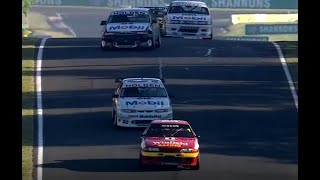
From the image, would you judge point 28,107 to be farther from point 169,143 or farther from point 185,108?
point 169,143

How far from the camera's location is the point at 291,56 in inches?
1797

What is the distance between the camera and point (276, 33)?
100250 mm

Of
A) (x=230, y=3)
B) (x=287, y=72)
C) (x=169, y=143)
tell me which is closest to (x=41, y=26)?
(x=230, y=3)

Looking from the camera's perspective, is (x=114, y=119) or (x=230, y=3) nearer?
(x=114, y=119)

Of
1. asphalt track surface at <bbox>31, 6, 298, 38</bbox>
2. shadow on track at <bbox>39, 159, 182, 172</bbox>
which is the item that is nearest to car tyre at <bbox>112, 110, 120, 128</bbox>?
shadow on track at <bbox>39, 159, 182, 172</bbox>

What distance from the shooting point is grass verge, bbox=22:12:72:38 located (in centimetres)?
9919

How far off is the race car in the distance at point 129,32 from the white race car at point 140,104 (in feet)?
37.9

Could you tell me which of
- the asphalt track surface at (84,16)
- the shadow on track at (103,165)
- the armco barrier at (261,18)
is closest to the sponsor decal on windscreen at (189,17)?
the shadow on track at (103,165)

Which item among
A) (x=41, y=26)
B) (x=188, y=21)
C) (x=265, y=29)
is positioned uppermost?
(x=188, y=21)

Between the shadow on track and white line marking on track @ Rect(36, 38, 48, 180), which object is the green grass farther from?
the shadow on track

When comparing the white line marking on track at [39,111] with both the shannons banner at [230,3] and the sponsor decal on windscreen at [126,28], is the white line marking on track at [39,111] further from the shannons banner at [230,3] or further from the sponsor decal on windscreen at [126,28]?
the shannons banner at [230,3]

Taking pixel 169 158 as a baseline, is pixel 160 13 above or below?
above

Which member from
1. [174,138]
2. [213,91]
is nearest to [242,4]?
[213,91]

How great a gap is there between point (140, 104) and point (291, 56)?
13860mm
